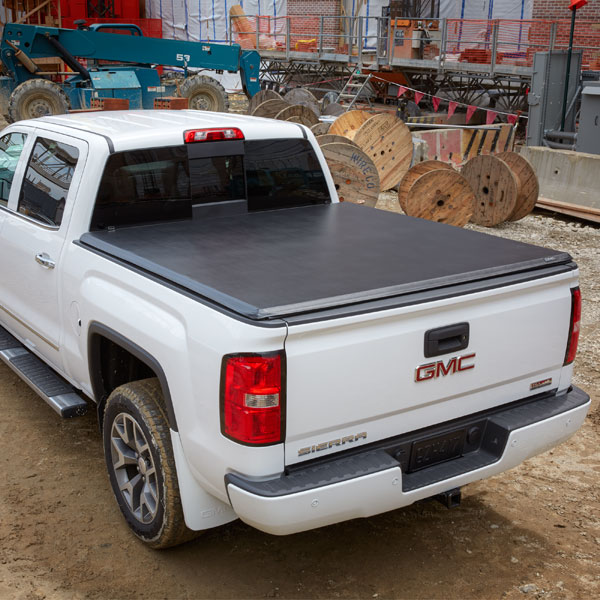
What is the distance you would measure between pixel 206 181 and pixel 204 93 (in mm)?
16879

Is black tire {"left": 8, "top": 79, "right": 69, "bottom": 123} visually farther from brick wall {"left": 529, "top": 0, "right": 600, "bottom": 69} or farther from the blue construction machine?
brick wall {"left": 529, "top": 0, "right": 600, "bottom": 69}

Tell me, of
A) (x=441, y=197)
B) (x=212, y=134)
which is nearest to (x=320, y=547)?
(x=212, y=134)

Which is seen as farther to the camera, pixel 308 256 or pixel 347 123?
pixel 347 123

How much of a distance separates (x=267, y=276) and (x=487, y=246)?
4.14ft

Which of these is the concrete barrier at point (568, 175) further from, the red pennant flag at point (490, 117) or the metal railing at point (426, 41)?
the red pennant flag at point (490, 117)

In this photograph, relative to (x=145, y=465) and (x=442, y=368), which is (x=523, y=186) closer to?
(x=442, y=368)

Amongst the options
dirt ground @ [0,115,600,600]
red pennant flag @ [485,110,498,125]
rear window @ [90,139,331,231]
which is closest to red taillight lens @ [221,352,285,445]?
dirt ground @ [0,115,600,600]

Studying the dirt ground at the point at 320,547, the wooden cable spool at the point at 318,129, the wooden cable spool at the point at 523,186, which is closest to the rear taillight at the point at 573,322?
the dirt ground at the point at 320,547

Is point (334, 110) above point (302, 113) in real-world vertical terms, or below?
below

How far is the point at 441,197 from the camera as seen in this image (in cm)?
1072

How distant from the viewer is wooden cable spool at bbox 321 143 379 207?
35.2 feet

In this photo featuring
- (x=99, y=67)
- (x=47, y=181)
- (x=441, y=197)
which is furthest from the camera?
(x=99, y=67)

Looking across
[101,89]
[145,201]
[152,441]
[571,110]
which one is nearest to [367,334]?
[152,441]

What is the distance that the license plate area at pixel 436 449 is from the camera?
130 inches
